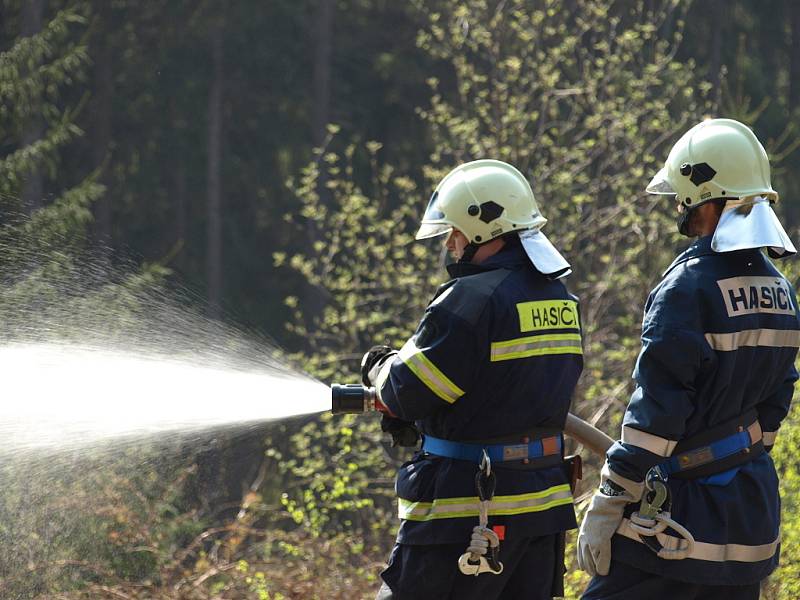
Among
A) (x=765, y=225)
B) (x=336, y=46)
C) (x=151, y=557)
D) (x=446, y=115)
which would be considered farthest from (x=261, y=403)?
(x=336, y=46)

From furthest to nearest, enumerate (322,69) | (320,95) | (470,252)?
(322,69), (320,95), (470,252)

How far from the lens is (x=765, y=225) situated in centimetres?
378

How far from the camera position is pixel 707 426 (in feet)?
12.2

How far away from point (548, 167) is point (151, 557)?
4587mm

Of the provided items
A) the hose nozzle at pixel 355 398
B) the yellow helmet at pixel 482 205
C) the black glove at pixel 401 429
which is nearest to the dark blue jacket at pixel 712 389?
the yellow helmet at pixel 482 205

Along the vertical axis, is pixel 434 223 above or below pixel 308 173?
below

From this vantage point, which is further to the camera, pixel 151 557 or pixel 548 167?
pixel 548 167

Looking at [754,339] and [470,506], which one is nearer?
[754,339]

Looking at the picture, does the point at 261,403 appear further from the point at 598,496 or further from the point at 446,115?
the point at 446,115

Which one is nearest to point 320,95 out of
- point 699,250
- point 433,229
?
point 433,229

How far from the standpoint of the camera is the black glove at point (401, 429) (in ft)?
13.8

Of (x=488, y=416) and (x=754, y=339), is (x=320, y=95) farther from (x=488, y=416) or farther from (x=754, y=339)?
(x=754, y=339)

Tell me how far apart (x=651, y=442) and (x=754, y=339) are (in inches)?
18.4

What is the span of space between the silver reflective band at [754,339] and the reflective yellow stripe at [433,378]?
0.83m
